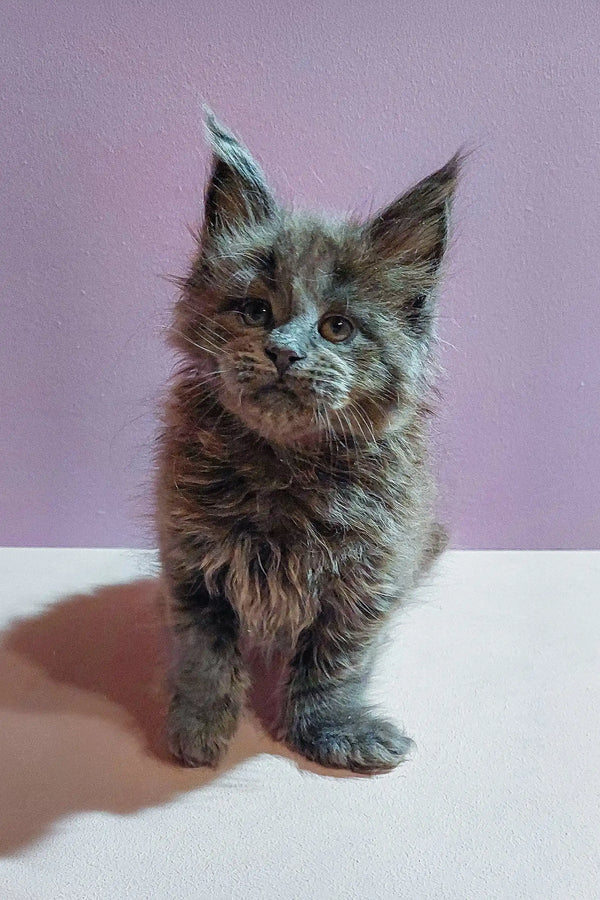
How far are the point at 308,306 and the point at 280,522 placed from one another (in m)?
0.21

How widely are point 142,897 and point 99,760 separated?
7.0 inches

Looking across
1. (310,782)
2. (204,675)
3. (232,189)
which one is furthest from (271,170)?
(310,782)

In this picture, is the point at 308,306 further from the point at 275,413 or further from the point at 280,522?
the point at 280,522

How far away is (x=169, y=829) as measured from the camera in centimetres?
78

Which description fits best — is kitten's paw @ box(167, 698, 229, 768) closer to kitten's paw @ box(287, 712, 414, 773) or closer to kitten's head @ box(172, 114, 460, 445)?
kitten's paw @ box(287, 712, 414, 773)

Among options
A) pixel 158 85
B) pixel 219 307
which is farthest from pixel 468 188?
pixel 219 307

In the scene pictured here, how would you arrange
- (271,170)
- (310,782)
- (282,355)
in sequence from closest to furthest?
(282,355)
(310,782)
(271,170)

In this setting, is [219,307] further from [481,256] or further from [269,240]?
[481,256]

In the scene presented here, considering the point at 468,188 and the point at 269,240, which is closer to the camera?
the point at 269,240

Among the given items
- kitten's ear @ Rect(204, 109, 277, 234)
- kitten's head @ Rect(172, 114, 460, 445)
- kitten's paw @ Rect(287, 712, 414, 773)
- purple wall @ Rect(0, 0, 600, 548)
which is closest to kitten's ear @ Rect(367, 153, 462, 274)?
kitten's head @ Rect(172, 114, 460, 445)

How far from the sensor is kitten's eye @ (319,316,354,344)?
2.57 feet

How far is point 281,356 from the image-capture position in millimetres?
743

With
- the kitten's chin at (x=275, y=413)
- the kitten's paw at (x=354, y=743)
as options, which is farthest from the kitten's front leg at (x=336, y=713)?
the kitten's chin at (x=275, y=413)

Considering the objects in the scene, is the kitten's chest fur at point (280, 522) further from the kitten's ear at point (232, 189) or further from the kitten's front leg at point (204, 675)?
the kitten's ear at point (232, 189)
